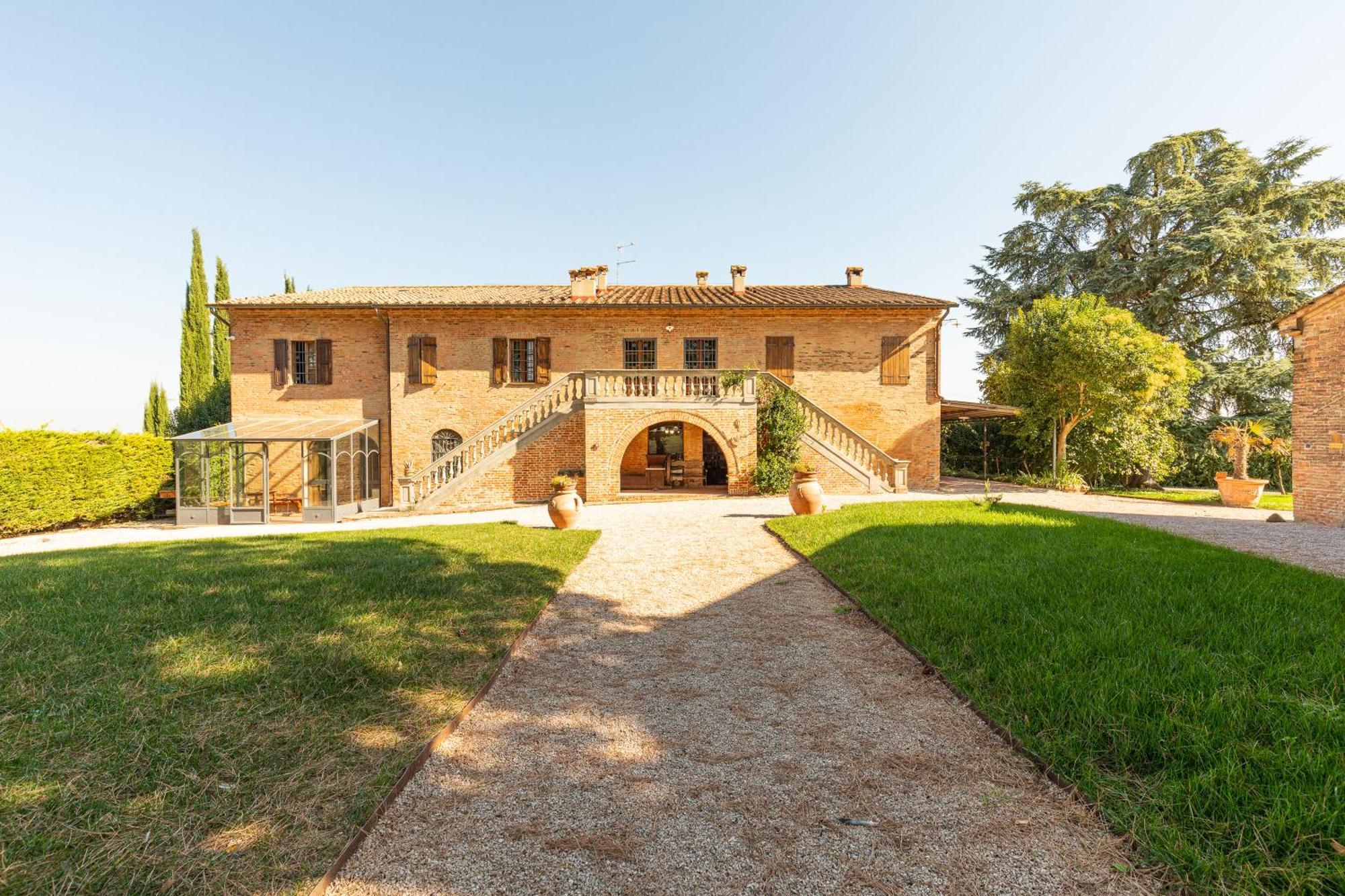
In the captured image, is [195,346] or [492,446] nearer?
[492,446]

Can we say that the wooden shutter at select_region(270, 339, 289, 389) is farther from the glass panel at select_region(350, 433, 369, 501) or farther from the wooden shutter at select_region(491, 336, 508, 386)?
the wooden shutter at select_region(491, 336, 508, 386)

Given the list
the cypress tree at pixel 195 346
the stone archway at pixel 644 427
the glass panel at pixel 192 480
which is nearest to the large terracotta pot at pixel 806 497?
the stone archway at pixel 644 427

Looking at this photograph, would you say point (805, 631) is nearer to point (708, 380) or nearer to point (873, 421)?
point (708, 380)

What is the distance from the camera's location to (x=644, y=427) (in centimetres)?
1485

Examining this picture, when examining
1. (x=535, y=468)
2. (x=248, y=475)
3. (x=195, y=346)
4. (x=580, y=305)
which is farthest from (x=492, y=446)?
(x=195, y=346)

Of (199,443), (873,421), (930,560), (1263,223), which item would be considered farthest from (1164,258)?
(199,443)

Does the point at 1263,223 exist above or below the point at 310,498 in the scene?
above

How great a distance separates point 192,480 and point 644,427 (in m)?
13.8

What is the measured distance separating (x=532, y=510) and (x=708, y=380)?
600 cm

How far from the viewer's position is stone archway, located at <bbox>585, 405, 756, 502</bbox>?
14.8 metres

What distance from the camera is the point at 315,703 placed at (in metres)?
3.26

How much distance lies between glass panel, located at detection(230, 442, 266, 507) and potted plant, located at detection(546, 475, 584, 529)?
11.8m

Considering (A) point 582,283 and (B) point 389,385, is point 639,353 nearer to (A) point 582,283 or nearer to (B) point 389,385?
(A) point 582,283

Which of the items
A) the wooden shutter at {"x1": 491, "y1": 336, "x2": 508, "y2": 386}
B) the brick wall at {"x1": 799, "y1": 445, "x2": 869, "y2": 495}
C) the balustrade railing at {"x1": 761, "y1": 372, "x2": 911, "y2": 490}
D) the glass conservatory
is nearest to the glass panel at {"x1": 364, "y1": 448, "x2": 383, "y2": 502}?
the glass conservatory
